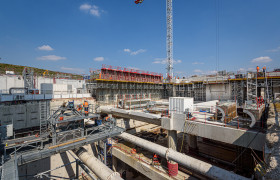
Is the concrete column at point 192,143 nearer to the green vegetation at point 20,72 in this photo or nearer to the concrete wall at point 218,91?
the concrete wall at point 218,91

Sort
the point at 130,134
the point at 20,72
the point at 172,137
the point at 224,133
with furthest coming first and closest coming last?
the point at 20,72 → the point at 130,134 → the point at 172,137 → the point at 224,133

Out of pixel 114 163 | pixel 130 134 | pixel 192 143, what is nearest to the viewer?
pixel 130 134

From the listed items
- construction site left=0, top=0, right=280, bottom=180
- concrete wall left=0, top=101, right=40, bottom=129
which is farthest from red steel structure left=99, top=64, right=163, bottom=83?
concrete wall left=0, top=101, right=40, bottom=129

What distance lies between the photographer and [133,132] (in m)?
20.2

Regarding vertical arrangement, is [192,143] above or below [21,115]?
below

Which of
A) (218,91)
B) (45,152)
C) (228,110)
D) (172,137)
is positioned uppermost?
(218,91)

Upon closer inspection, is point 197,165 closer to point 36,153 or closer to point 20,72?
point 36,153

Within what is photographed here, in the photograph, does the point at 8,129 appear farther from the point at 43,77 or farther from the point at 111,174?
the point at 43,77

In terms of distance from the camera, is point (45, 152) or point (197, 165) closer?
point (45, 152)

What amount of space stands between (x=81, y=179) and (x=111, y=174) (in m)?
8.68

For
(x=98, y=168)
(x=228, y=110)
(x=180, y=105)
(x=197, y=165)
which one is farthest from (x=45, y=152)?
(x=228, y=110)

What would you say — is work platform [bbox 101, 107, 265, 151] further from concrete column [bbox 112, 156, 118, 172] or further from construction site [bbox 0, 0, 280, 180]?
concrete column [bbox 112, 156, 118, 172]

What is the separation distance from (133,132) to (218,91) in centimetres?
1808

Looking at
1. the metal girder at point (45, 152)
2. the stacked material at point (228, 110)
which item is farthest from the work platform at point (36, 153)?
the stacked material at point (228, 110)
